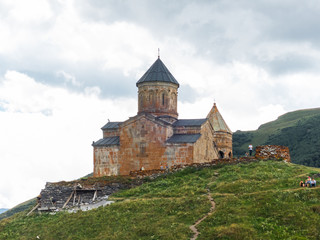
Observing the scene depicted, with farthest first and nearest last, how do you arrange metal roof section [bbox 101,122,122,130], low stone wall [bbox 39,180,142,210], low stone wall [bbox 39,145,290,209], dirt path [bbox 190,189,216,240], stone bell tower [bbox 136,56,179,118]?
metal roof section [bbox 101,122,122,130], stone bell tower [bbox 136,56,179,118], low stone wall [bbox 39,145,290,209], low stone wall [bbox 39,180,142,210], dirt path [bbox 190,189,216,240]

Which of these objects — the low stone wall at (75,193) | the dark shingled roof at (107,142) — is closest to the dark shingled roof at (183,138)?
the dark shingled roof at (107,142)

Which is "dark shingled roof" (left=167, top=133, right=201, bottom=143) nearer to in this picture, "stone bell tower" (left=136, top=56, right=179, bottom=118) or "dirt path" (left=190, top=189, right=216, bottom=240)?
"stone bell tower" (left=136, top=56, right=179, bottom=118)

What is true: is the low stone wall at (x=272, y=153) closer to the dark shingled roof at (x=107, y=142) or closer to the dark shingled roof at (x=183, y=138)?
the dark shingled roof at (x=183, y=138)

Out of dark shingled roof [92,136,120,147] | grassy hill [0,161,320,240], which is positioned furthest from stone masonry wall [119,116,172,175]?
grassy hill [0,161,320,240]

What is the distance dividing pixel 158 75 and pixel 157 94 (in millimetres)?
1431

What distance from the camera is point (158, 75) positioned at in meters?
27.9

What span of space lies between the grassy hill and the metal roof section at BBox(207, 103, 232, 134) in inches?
473

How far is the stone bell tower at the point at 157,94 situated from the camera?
90.1 feet

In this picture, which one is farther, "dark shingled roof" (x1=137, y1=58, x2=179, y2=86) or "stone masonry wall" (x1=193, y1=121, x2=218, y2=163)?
"dark shingled roof" (x1=137, y1=58, x2=179, y2=86)

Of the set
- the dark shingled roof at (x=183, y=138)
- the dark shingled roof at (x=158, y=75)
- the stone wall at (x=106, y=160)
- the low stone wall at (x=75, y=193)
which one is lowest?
the low stone wall at (x=75, y=193)

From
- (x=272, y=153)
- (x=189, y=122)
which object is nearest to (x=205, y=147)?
(x=189, y=122)

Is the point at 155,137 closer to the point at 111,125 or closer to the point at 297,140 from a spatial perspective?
the point at 111,125

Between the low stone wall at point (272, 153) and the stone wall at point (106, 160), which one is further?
the stone wall at point (106, 160)

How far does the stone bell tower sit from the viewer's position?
2745cm
